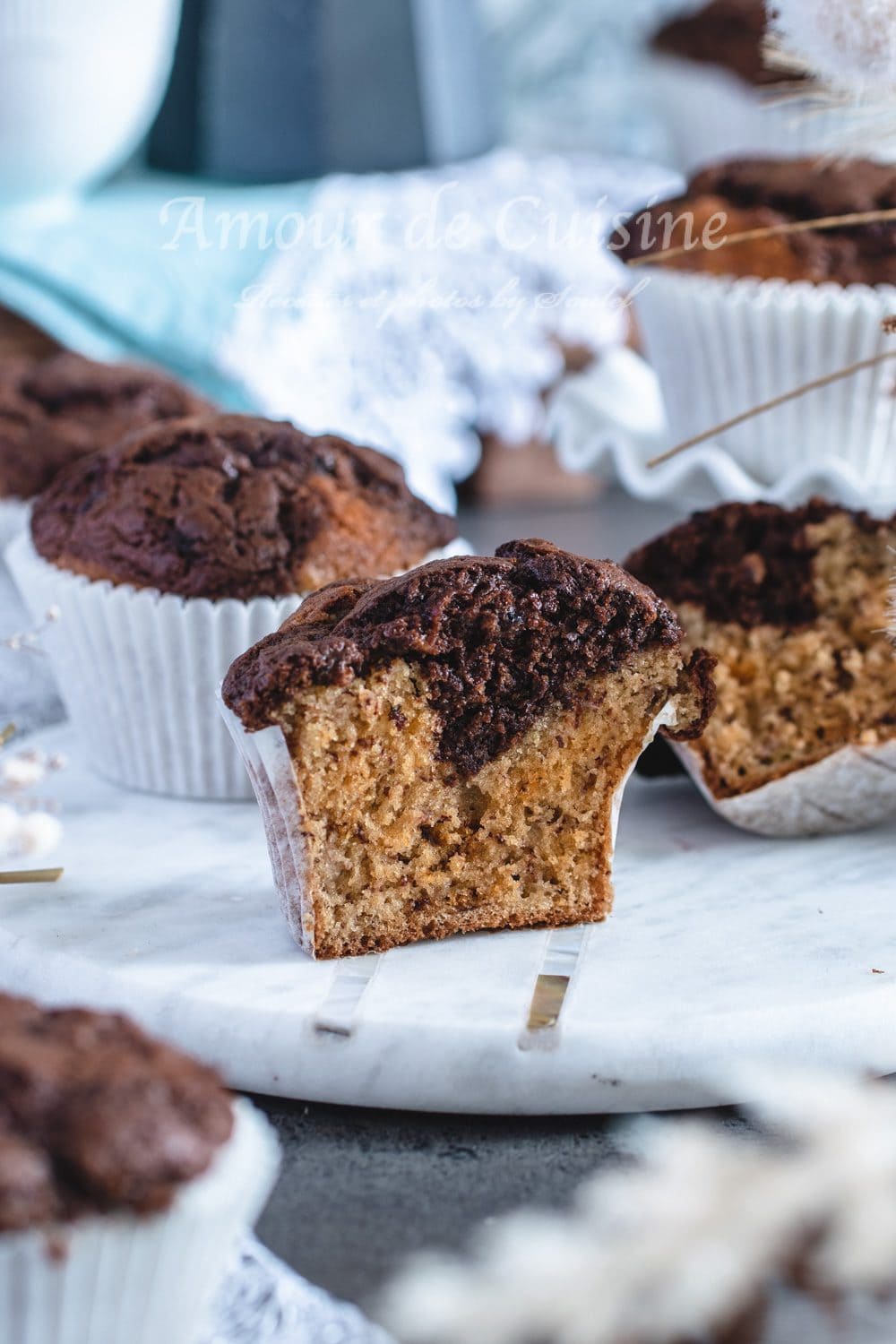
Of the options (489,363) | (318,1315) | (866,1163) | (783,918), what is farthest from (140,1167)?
(489,363)

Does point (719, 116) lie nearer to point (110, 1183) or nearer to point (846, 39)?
point (846, 39)

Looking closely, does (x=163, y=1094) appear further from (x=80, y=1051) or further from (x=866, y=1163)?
(x=866, y=1163)

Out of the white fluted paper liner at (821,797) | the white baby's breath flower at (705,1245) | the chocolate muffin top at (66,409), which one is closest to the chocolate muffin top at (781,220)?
the chocolate muffin top at (66,409)

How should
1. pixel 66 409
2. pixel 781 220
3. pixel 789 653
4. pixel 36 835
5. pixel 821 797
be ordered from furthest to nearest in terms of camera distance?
pixel 66 409, pixel 781 220, pixel 789 653, pixel 821 797, pixel 36 835

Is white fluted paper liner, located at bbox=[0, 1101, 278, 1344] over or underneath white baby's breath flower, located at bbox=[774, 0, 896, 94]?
underneath

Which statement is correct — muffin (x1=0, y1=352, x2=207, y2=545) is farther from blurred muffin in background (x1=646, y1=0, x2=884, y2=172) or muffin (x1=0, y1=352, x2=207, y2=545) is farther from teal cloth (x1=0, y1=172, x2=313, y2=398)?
blurred muffin in background (x1=646, y1=0, x2=884, y2=172)

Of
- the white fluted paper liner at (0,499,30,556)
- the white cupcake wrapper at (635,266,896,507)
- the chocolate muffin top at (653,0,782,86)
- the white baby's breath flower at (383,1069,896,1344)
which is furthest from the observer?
the chocolate muffin top at (653,0,782,86)

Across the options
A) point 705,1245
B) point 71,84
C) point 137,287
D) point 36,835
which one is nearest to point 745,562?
point 36,835

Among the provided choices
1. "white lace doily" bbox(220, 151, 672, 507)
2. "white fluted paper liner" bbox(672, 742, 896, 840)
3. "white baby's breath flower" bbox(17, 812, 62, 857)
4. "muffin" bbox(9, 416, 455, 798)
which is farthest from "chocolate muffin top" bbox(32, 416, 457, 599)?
"white lace doily" bbox(220, 151, 672, 507)

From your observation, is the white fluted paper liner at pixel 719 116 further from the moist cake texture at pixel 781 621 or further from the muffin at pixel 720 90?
the moist cake texture at pixel 781 621
